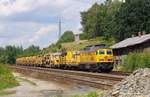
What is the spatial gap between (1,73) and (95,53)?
9312 millimetres

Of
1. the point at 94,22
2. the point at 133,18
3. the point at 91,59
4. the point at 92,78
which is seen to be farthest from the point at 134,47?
the point at 94,22

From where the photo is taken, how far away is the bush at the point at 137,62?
1805 inches

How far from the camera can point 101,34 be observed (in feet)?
498

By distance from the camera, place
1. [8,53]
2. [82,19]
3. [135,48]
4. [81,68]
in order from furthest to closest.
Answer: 1. [82,19]
2. [8,53]
3. [135,48]
4. [81,68]

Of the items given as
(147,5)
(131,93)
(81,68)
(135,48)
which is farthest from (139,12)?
(131,93)

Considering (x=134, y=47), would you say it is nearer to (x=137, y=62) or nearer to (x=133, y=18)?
(x=137, y=62)

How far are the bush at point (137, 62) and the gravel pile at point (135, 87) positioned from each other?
1088 inches

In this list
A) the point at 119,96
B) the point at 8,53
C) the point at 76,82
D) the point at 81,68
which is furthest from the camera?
the point at 8,53

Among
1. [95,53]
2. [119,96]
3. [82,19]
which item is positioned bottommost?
[119,96]

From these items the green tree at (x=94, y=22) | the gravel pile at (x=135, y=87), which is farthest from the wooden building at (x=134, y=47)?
the green tree at (x=94, y=22)

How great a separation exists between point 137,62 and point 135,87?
31.8 metres

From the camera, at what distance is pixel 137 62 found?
4753 centimetres

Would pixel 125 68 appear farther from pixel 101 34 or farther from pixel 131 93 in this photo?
pixel 101 34

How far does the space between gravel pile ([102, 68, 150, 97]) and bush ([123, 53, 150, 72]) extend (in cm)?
2764
